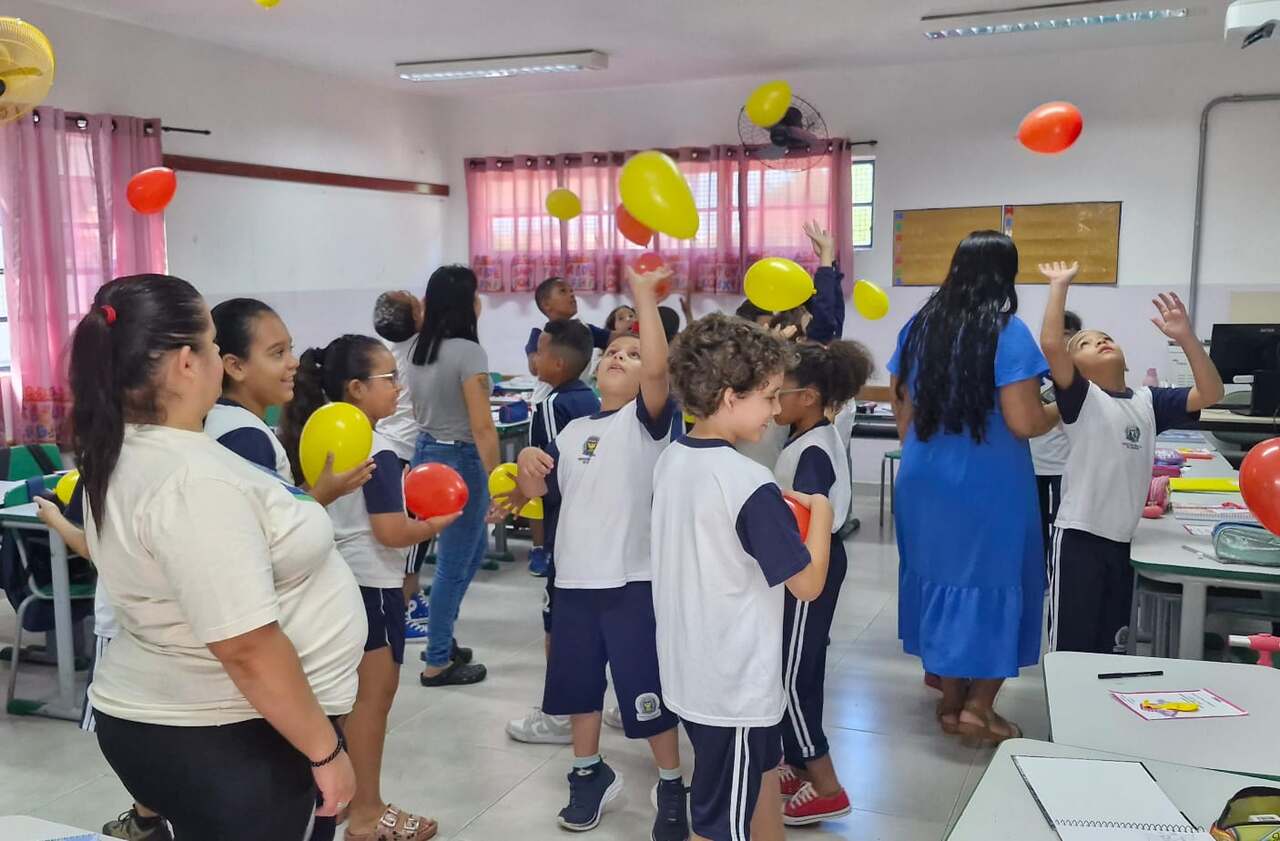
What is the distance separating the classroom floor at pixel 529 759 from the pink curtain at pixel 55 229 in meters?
2.00

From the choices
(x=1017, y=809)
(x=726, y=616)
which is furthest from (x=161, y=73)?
(x=1017, y=809)

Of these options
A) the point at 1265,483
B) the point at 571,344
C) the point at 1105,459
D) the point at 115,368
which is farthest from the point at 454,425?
the point at 1265,483

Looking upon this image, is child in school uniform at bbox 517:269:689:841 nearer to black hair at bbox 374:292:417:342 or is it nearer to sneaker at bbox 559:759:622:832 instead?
sneaker at bbox 559:759:622:832

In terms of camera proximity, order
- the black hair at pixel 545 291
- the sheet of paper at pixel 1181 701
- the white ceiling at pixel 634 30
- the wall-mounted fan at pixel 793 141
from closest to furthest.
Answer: the sheet of paper at pixel 1181 701, the black hair at pixel 545 291, the white ceiling at pixel 634 30, the wall-mounted fan at pixel 793 141

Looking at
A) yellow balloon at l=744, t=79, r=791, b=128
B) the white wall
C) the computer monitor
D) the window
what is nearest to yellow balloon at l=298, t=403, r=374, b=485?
yellow balloon at l=744, t=79, r=791, b=128

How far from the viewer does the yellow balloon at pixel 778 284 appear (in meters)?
3.39

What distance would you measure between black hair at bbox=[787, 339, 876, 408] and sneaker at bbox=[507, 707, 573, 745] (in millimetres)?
1309

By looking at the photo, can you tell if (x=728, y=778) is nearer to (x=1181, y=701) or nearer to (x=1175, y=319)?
(x=1181, y=701)

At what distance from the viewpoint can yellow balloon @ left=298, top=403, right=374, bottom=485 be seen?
2064mm

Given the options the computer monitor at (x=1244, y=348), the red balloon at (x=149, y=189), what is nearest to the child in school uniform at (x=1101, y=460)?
the computer monitor at (x=1244, y=348)

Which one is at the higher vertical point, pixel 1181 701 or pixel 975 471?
pixel 975 471

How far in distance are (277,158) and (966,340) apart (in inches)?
207

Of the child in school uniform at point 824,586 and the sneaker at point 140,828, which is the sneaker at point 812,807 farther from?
the sneaker at point 140,828

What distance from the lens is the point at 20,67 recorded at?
272cm
